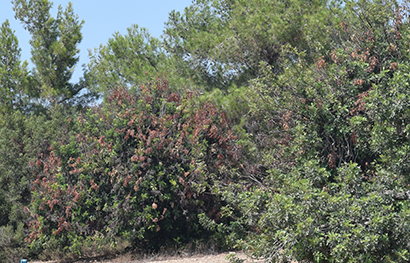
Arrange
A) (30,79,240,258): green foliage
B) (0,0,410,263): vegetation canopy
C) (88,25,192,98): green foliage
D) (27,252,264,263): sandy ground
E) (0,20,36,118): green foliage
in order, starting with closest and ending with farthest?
(0,0,410,263): vegetation canopy → (27,252,264,263): sandy ground → (30,79,240,258): green foliage → (88,25,192,98): green foliage → (0,20,36,118): green foliage

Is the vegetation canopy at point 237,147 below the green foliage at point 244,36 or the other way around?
below

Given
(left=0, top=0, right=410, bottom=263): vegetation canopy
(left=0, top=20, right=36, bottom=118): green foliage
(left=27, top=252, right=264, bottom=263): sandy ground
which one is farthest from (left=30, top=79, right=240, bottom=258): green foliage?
(left=0, top=20, right=36, bottom=118): green foliage

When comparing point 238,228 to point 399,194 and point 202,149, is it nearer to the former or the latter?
point 202,149

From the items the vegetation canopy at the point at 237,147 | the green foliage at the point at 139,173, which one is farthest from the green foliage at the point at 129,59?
the green foliage at the point at 139,173

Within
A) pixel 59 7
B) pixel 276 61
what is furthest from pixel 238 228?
pixel 59 7

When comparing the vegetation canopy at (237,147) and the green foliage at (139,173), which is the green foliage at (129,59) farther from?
the green foliage at (139,173)

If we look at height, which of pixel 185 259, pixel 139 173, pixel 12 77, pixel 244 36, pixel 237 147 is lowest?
pixel 185 259

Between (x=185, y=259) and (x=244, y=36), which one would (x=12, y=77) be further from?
(x=185, y=259)

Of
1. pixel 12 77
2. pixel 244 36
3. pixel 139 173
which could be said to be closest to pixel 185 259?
pixel 139 173

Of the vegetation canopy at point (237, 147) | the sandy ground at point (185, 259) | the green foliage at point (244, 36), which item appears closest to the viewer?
the vegetation canopy at point (237, 147)

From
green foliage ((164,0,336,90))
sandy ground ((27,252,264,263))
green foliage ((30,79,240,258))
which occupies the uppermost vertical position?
green foliage ((164,0,336,90))

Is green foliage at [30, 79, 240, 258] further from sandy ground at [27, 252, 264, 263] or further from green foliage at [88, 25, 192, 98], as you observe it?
green foliage at [88, 25, 192, 98]

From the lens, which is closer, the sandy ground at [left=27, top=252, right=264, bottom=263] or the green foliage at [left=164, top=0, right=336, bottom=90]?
the sandy ground at [left=27, top=252, right=264, bottom=263]

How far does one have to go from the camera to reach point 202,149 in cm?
1142
